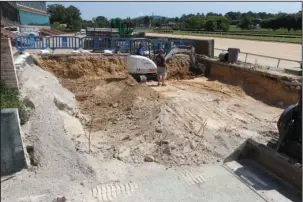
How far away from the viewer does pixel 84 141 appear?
7.87 m

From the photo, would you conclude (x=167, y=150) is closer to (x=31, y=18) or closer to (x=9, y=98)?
(x=9, y=98)

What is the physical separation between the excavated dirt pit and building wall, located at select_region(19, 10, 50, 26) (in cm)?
2685

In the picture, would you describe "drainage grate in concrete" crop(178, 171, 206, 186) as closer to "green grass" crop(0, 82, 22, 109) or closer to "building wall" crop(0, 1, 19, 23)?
"green grass" crop(0, 82, 22, 109)

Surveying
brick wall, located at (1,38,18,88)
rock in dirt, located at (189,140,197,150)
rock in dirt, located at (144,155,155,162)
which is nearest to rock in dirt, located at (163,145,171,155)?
rock in dirt, located at (144,155,155,162)

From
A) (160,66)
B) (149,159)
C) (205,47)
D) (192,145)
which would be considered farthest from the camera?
(205,47)

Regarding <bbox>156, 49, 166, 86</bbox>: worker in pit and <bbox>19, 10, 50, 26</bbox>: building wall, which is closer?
<bbox>156, 49, 166, 86</bbox>: worker in pit

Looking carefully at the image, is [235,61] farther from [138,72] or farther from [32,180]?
[32,180]

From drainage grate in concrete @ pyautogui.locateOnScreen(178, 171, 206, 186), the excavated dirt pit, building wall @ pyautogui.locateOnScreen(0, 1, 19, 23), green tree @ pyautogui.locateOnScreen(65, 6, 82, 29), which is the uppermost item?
green tree @ pyautogui.locateOnScreen(65, 6, 82, 29)

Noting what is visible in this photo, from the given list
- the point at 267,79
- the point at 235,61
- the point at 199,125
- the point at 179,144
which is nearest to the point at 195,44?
the point at 235,61

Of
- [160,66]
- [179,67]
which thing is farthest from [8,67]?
[179,67]

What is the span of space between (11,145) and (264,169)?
16.3ft

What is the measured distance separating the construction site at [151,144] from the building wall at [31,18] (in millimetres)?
28442

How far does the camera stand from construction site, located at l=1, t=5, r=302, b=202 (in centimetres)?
591

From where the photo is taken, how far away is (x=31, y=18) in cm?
4375
